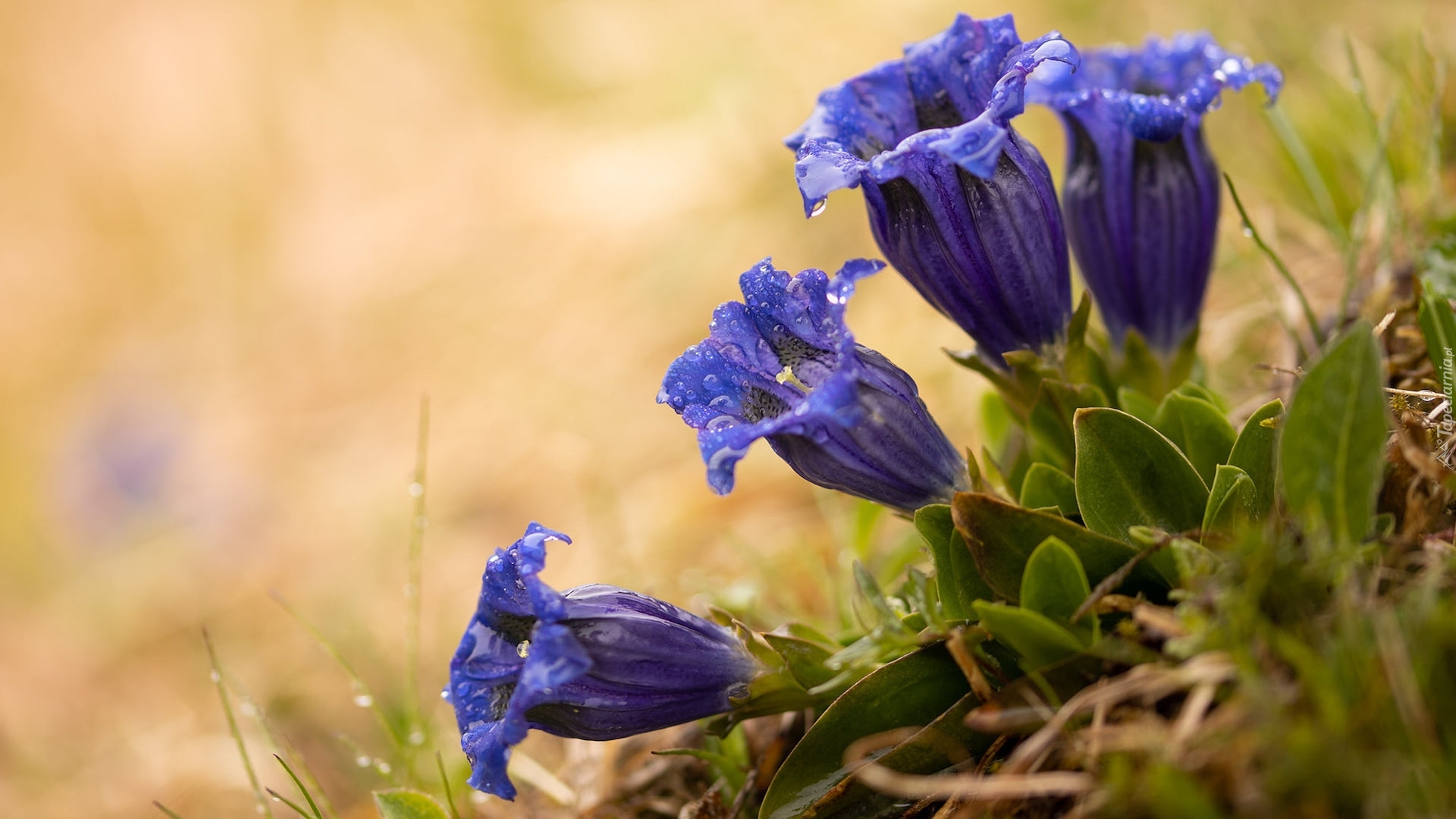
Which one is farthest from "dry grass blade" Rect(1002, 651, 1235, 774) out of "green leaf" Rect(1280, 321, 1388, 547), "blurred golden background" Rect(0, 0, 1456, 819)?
"blurred golden background" Rect(0, 0, 1456, 819)

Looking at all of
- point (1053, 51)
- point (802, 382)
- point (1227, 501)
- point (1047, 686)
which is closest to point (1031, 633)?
point (1047, 686)

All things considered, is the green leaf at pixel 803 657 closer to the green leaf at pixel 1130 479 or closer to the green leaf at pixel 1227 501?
the green leaf at pixel 1130 479

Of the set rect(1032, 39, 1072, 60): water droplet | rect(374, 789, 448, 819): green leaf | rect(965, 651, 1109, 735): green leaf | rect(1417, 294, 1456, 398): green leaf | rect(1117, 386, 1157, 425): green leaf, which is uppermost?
rect(1032, 39, 1072, 60): water droplet

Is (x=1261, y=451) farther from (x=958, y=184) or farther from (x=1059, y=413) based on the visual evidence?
(x=958, y=184)

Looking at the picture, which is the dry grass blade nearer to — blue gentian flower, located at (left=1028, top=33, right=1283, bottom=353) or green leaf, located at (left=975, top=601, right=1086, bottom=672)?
green leaf, located at (left=975, top=601, right=1086, bottom=672)

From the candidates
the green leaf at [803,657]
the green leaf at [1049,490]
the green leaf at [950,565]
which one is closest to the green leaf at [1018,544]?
the green leaf at [950,565]
